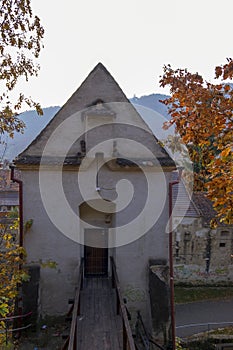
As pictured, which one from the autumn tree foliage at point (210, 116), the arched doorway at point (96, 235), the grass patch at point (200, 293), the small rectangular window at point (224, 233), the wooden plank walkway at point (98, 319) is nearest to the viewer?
the autumn tree foliage at point (210, 116)

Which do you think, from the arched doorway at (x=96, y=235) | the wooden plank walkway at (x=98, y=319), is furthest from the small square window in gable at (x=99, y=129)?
the wooden plank walkway at (x=98, y=319)

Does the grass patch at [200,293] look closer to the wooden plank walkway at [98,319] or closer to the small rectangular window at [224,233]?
the small rectangular window at [224,233]

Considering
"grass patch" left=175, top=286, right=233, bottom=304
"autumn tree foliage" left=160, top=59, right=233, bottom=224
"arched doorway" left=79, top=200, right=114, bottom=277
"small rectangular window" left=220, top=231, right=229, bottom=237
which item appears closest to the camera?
"autumn tree foliage" left=160, top=59, right=233, bottom=224

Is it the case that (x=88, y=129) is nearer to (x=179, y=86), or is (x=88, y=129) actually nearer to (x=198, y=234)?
(x=179, y=86)

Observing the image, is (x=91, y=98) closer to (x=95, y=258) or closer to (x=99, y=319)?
(x=95, y=258)

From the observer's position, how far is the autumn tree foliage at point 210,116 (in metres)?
5.81

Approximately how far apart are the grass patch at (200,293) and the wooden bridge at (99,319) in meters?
10.5

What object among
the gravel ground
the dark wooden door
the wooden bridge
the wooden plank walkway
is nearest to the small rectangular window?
the dark wooden door

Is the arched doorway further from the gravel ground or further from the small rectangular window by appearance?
the small rectangular window

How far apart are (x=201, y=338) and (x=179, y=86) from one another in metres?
11.8

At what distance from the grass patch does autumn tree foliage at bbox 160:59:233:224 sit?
13634 millimetres

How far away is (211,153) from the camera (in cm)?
686

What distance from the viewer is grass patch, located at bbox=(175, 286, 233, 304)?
18.8 metres

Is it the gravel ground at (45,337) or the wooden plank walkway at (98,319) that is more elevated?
the wooden plank walkway at (98,319)
